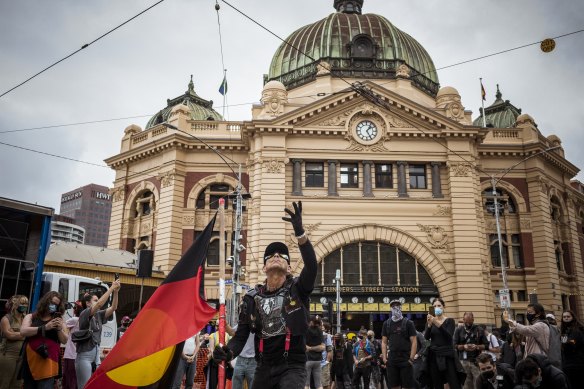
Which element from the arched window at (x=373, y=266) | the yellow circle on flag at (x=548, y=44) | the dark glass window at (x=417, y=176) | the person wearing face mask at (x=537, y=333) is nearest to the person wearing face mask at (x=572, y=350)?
the person wearing face mask at (x=537, y=333)

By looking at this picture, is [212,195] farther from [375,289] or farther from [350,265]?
[375,289]

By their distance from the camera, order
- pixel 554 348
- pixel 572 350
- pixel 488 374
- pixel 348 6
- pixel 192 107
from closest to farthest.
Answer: pixel 488 374 → pixel 554 348 → pixel 572 350 → pixel 192 107 → pixel 348 6

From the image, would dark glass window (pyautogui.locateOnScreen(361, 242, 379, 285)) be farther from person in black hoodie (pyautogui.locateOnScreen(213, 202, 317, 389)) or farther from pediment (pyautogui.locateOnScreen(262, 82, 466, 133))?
person in black hoodie (pyautogui.locateOnScreen(213, 202, 317, 389))

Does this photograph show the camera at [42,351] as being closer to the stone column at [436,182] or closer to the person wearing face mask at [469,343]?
the person wearing face mask at [469,343]

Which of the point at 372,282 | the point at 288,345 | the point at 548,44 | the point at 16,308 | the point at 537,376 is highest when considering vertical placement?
the point at 548,44

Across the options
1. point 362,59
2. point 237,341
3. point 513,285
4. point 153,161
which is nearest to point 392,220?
point 513,285

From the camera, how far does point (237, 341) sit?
6113 mm

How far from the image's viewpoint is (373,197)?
33.9 m

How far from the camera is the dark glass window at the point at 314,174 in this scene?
3444 cm

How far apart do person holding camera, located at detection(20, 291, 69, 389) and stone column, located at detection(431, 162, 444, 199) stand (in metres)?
29.0

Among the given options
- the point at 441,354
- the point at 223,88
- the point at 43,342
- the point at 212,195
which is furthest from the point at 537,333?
the point at 223,88

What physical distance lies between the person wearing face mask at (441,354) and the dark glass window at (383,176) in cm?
2335

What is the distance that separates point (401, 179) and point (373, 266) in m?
5.96

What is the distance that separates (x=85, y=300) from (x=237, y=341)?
4.94 meters
